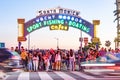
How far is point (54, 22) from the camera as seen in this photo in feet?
135

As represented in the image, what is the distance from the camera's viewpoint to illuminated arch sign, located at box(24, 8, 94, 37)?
4103 cm

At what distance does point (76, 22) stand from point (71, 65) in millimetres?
9716

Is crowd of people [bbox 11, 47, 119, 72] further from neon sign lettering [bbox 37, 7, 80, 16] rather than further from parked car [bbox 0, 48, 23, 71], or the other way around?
neon sign lettering [bbox 37, 7, 80, 16]

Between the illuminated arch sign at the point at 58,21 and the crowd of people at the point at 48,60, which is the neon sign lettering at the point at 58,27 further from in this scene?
the crowd of people at the point at 48,60

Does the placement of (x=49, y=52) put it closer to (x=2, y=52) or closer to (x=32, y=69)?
(x=32, y=69)

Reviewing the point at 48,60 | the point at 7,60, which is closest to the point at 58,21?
the point at 48,60

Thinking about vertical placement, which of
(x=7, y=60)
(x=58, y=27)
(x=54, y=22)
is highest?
(x=54, y=22)

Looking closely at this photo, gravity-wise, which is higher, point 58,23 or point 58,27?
point 58,23

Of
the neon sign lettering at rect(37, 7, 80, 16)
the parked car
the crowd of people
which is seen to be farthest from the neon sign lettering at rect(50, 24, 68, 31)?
the parked car

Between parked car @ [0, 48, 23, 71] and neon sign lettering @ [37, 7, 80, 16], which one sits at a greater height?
neon sign lettering @ [37, 7, 80, 16]

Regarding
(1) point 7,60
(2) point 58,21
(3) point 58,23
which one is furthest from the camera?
(2) point 58,21

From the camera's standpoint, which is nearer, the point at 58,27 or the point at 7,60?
the point at 7,60

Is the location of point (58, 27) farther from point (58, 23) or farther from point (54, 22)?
point (54, 22)

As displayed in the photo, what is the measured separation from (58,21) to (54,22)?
39cm
